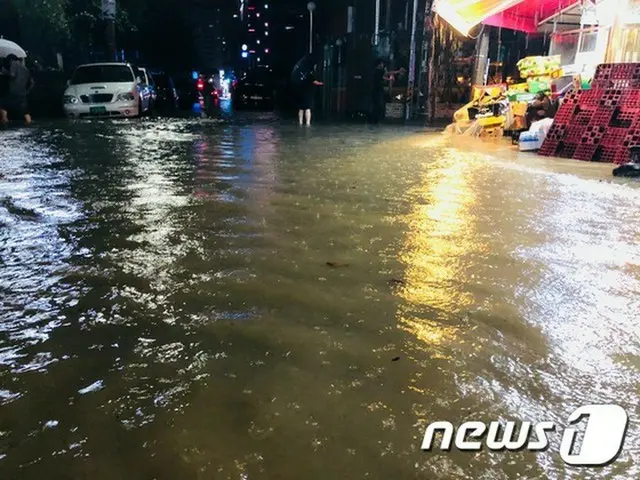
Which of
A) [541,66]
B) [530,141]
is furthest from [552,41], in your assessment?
[530,141]

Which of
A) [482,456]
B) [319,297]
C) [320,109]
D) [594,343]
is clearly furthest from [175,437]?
[320,109]

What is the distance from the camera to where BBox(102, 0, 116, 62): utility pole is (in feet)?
59.6

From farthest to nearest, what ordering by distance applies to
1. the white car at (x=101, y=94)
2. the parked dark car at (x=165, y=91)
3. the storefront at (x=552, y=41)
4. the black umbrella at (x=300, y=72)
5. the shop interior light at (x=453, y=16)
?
the parked dark car at (x=165, y=91) → the black umbrella at (x=300, y=72) → the white car at (x=101, y=94) → the shop interior light at (x=453, y=16) → the storefront at (x=552, y=41)

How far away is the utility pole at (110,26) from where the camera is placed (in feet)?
59.6

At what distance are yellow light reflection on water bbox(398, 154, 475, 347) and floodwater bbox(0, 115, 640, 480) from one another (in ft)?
0.07

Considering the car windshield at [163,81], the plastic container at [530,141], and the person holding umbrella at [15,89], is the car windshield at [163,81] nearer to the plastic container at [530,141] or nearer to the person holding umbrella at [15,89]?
the person holding umbrella at [15,89]

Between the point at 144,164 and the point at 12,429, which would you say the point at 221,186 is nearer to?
the point at 144,164

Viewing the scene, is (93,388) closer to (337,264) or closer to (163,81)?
(337,264)

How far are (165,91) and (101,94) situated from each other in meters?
10.9

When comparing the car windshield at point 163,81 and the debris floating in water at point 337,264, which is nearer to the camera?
the debris floating in water at point 337,264

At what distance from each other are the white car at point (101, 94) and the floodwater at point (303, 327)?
1094 cm

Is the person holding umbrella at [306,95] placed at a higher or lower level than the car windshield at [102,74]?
lower

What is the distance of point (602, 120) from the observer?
9906 mm

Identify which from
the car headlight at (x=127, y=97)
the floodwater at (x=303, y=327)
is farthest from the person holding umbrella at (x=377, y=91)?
the floodwater at (x=303, y=327)
